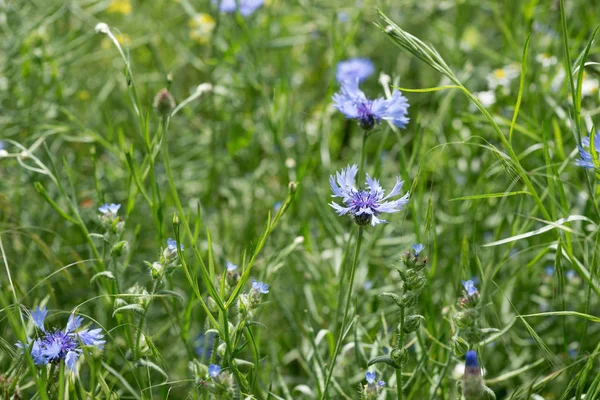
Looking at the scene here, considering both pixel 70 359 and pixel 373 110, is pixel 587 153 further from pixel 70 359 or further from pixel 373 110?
pixel 70 359

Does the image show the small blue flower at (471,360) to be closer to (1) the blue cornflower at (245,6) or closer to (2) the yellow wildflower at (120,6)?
(1) the blue cornflower at (245,6)

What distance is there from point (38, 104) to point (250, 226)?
666 millimetres

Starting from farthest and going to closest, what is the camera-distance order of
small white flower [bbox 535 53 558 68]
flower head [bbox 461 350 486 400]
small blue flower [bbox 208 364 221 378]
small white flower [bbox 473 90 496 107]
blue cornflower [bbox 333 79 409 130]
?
small white flower [bbox 473 90 496 107], small white flower [bbox 535 53 558 68], blue cornflower [bbox 333 79 409 130], small blue flower [bbox 208 364 221 378], flower head [bbox 461 350 486 400]

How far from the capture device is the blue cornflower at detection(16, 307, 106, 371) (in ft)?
3.08

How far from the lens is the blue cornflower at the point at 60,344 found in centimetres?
94

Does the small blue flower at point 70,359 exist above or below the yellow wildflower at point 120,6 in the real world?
below

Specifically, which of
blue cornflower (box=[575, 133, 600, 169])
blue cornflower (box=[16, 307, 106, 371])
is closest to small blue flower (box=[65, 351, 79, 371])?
blue cornflower (box=[16, 307, 106, 371])

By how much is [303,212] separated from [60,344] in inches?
35.2

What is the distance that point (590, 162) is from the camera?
1.00m

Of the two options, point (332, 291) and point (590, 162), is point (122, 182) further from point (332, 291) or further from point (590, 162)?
point (590, 162)

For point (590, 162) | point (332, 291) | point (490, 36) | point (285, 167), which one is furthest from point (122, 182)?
point (490, 36)

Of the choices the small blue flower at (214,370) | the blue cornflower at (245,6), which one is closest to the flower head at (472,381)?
the small blue flower at (214,370)

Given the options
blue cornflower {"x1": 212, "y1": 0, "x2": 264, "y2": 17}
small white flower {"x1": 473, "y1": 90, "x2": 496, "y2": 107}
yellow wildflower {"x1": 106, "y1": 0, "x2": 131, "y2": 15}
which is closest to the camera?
small white flower {"x1": 473, "y1": 90, "x2": 496, "y2": 107}

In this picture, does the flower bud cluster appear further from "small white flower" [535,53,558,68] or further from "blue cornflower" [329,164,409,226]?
"small white flower" [535,53,558,68]
